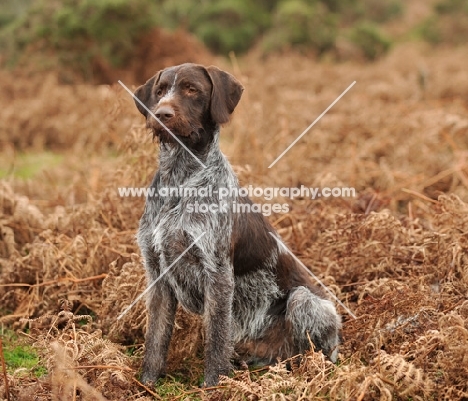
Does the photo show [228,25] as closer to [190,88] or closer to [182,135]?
[190,88]

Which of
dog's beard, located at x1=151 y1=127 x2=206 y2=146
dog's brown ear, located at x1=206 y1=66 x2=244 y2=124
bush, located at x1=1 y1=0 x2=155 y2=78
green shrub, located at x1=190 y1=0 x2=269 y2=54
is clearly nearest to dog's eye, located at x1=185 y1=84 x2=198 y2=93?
dog's brown ear, located at x1=206 y1=66 x2=244 y2=124

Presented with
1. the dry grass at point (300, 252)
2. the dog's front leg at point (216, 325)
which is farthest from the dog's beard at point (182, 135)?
the dry grass at point (300, 252)

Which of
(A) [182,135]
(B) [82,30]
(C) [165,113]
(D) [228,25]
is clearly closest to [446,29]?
(D) [228,25]

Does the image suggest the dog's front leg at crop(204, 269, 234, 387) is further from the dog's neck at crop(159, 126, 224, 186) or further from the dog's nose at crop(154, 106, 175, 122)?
the dog's nose at crop(154, 106, 175, 122)

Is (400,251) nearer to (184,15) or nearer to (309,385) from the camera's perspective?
(309,385)

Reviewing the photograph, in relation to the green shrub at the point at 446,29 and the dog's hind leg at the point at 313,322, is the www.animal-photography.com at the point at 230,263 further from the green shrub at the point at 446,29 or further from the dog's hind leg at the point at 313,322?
the green shrub at the point at 446,29

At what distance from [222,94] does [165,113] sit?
1.51 ft

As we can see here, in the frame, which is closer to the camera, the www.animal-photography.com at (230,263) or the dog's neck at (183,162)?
the www.animal-photography.com at (230,263)

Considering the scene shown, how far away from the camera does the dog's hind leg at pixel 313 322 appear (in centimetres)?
424

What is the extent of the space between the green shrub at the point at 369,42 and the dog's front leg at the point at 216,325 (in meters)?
17.8

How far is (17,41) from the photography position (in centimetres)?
1503

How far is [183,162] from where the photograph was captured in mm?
4086

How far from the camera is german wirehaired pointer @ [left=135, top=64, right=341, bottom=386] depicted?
12.9ft

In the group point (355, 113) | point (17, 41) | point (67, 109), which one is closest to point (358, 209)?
point (355, 113)
